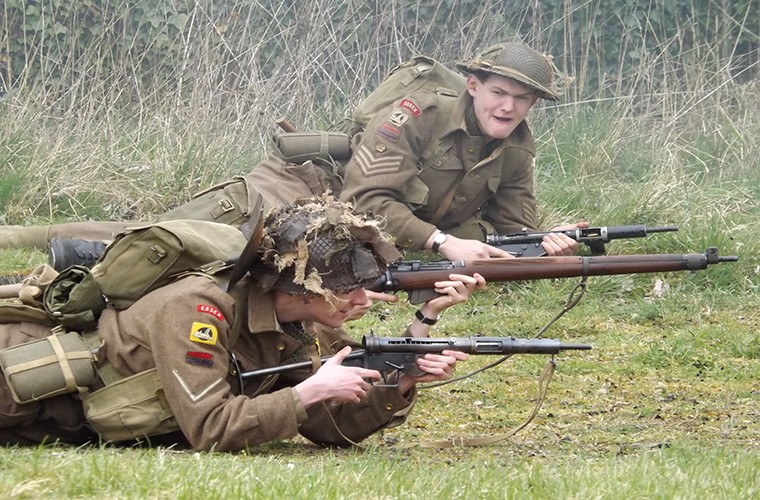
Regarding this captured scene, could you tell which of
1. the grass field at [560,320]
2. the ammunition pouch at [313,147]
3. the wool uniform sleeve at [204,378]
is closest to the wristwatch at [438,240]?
the grass field at [560,320]

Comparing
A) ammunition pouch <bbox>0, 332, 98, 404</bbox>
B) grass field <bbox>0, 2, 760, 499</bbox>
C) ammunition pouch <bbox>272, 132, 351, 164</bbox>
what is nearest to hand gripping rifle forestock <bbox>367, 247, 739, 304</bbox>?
grass field <bbox>0, 2, 760, 499</bbox>

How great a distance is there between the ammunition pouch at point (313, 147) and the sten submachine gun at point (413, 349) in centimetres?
339

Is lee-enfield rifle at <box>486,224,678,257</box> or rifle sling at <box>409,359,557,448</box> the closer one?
rifle sling at <box>409,359,557,448</box>

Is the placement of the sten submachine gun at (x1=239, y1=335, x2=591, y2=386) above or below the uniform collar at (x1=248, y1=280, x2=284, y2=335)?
below

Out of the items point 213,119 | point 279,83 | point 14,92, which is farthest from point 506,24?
point 14,92

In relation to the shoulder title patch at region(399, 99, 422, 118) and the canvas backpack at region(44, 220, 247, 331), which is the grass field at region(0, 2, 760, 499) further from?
the shoulder title patch at region(399, 99, 422, 118)

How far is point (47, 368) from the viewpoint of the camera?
17.1 feet

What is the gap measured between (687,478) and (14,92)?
824 centimetres

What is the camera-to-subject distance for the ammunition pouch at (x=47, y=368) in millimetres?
5176

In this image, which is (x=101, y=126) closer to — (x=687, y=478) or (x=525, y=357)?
(x=525, y=357)

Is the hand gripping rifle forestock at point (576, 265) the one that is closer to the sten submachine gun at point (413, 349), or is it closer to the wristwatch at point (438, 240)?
the sten submachine gun at point (413, 349)

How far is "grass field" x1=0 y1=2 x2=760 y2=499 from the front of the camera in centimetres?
430

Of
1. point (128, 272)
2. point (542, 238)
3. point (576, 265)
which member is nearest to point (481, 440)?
point (576, 265)

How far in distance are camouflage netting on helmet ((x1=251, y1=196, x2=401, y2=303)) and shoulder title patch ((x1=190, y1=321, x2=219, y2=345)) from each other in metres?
0.30
